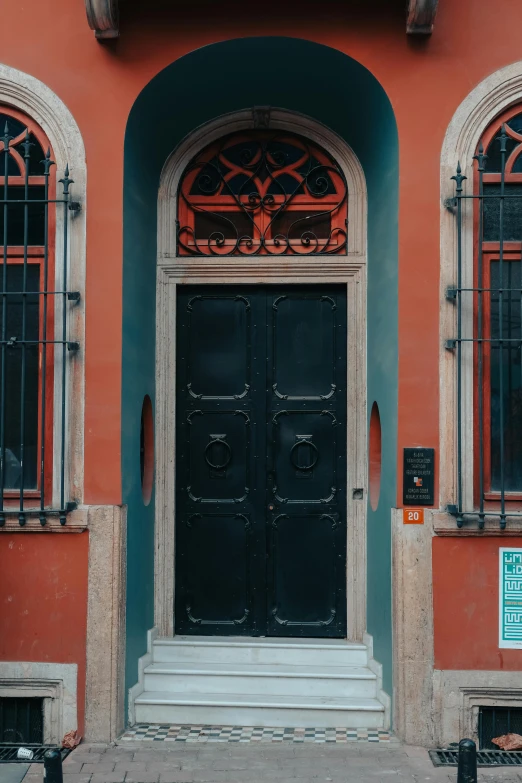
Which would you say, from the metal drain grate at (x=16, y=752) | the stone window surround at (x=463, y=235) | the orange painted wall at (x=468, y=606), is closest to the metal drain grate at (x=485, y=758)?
the orange painted wall at (x=468, y=606)

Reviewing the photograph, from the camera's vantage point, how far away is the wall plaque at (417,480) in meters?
6.02

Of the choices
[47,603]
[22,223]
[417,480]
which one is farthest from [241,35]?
[47,603]

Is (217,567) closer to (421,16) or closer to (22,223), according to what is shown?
(22,223)

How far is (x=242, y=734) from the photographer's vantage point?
20.1 ft

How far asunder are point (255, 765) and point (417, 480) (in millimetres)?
2043

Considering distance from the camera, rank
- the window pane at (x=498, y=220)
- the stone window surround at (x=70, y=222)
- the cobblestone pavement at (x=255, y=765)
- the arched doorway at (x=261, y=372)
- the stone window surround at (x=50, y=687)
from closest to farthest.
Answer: the cobblestone pavement at (x=255, y=765) < the stone window surround at (x=50, y=687) < the stone window surround at (x=70, y=222) < the window pane at (x=498, y=220) < the arched doorway at (x=261, y=372)

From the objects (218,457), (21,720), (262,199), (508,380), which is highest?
(262,199)

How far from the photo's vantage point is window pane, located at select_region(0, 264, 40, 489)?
6.32 m

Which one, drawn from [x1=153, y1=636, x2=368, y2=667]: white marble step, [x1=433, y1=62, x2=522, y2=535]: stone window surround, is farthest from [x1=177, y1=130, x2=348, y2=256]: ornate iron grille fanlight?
[x1=153, y1=636, x2=368, y2=667]: white marble step

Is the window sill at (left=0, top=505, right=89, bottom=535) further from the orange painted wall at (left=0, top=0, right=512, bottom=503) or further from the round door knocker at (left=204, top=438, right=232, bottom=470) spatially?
the round door knocker at (left=204, top=438, right=232, bottom=470)

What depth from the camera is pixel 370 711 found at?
6.22 m

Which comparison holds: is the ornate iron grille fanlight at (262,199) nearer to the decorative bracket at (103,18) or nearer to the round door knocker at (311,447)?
the decorative bracket at (103,18)

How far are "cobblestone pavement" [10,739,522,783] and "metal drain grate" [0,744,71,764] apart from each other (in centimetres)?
10

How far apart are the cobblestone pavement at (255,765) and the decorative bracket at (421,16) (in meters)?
→ 4.66
